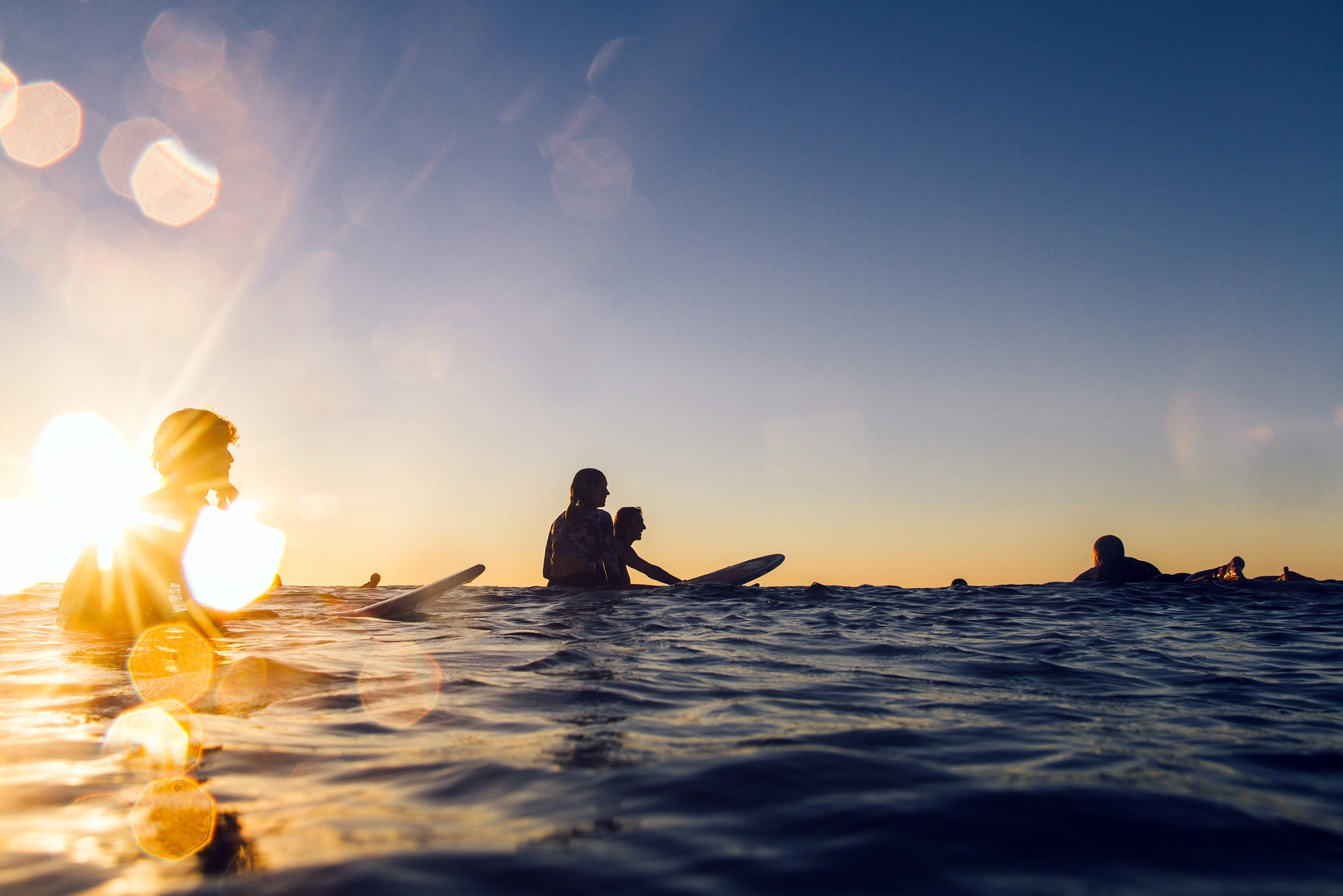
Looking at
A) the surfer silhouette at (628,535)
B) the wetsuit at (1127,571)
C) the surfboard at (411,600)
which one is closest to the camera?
the surfboard at (411,600)

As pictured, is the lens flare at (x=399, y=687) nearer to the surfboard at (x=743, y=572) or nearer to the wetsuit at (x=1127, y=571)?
the surfboard at (x=743, y=572)

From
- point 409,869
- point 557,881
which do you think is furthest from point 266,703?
point 557,881

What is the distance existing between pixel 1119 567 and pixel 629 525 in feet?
33.6

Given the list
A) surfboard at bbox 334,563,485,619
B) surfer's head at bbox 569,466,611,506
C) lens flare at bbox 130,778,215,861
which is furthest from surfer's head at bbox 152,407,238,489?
surfer's head at bbox 569,466,611,506

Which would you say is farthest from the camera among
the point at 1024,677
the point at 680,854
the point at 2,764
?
the point at 1024,677

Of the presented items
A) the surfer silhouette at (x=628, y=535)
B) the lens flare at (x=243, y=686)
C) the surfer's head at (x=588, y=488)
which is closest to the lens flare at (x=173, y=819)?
the lens flare at (x=243, y=686)

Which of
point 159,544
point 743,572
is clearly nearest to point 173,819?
point 159,544

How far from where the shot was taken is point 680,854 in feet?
6.28

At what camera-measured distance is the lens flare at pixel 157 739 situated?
264cm

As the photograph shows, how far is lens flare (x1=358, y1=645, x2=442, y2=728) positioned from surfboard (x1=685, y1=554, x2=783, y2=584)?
909 centimetres

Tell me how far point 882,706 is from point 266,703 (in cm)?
336

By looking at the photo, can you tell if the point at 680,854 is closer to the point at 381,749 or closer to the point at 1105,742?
the point at 381,749

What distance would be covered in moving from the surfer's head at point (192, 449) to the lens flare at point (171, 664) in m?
1.31

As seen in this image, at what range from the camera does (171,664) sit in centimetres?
489
